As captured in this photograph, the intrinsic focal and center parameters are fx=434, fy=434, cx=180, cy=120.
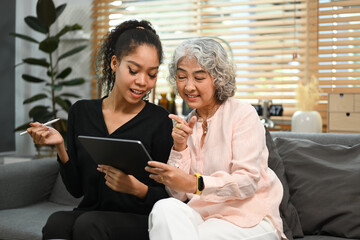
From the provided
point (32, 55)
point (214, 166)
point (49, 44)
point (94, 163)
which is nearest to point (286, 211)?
point (214, 166)

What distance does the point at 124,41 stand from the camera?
1661 millimetres

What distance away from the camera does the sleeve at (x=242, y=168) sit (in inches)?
56.2

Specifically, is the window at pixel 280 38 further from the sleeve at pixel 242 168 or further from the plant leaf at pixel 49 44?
the sleeve at pixel 242 168

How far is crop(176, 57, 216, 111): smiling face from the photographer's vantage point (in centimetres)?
160

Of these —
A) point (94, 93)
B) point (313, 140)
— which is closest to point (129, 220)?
point (313, 140)

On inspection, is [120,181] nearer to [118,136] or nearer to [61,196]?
[118,136]

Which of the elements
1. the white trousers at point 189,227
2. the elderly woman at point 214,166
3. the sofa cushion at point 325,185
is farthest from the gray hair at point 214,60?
the sofa cushion at point 325,185

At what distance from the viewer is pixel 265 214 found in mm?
1502

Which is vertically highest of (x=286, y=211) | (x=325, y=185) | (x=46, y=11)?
(x=46, y=11)

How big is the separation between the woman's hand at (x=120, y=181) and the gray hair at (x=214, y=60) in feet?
1.49

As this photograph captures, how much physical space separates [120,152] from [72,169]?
0.49m

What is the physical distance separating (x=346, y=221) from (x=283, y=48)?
93.6 inches

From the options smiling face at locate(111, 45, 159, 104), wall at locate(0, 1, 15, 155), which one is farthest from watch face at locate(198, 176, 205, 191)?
wall at locate(0, 1, 15, 155)

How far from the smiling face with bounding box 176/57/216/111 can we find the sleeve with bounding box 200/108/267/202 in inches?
6.2
